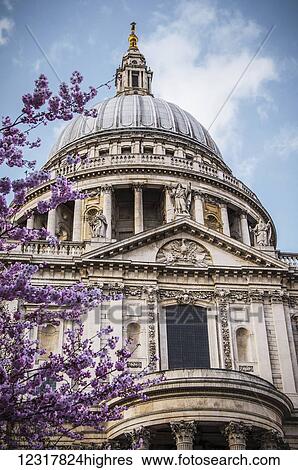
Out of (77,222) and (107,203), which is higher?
(107,203)

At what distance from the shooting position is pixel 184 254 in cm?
3478

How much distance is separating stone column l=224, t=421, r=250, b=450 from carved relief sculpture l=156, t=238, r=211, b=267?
10225 millimetres

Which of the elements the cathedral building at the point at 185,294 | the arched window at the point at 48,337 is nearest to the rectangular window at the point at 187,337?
the cathedral building at the point at 185,294

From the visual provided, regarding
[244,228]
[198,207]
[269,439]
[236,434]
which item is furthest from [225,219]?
[236,434]

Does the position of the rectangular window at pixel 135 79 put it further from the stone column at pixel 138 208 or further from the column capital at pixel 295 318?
the column capital at pixel 295 318

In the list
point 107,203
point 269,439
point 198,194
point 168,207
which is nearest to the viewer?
point 269,439

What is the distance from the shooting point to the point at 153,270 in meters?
33.6

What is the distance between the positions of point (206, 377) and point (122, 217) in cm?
2474

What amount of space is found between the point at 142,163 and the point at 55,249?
16.6 m

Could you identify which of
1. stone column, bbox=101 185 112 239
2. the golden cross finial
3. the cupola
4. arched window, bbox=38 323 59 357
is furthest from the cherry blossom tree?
the golden cross finial

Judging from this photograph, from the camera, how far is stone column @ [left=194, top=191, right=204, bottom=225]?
47.4 m

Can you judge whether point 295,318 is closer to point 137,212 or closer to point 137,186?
point 137,212

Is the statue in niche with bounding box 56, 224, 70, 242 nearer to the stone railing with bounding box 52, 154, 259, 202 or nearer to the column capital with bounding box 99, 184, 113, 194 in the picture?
the column capital with bounding box 99, 184, 113, 194

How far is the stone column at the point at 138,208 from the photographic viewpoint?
46134 mm
